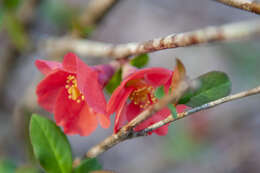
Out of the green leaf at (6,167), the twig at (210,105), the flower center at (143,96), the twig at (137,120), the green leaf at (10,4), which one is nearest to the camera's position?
the twig at (137,120)

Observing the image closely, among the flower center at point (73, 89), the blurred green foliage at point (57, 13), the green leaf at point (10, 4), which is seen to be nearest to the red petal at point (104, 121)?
the flower center at point (73, 89)

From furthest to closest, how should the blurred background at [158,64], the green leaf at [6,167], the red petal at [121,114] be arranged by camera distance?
the blurred background at [158,64], the green leaf at [6,167], the red petal at [121,114]

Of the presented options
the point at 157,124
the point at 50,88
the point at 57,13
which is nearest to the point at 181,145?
the point at 57,13

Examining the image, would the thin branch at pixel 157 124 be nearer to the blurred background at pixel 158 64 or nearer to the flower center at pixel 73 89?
the flower center at pixel 73 89

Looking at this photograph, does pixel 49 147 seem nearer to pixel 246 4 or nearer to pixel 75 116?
pixel 75 116

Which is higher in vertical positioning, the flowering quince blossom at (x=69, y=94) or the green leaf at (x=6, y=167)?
the flowering quince blossom at (x=69, y=94)

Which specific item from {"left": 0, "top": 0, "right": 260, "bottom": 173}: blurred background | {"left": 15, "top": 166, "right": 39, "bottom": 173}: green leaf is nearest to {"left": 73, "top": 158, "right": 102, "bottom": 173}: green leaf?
{"left": 15, "top": 166, "right": 39, "bottom": 173}: green leaf

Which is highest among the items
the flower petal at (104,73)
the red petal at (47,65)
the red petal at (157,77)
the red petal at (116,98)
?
the red petal at (47,65)

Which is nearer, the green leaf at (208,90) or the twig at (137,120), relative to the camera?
the twig at (137,120)
